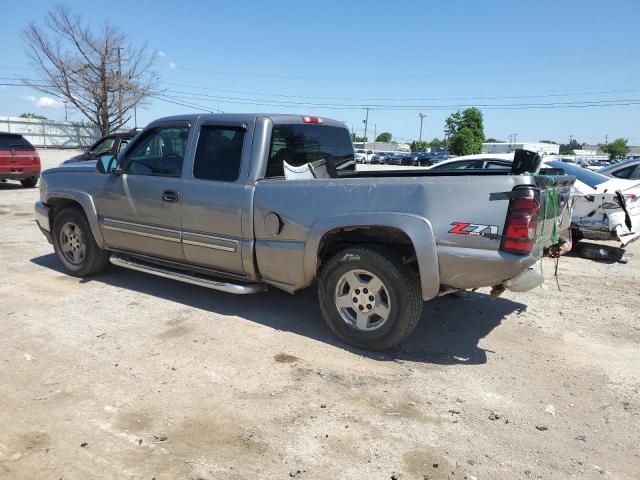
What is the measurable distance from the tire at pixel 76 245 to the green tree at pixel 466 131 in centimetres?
8447

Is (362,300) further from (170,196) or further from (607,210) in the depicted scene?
(607,210)

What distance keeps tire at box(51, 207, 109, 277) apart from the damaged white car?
20.9 feet

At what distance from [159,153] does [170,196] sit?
0.58 m

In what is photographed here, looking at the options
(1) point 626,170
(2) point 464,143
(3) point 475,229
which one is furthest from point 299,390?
(2) point 464,143

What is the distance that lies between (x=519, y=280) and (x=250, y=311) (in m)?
2.57

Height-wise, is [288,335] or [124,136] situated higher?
[124,136]

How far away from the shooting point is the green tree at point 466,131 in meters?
85.2

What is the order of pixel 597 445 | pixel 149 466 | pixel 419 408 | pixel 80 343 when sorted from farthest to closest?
pixel 80 343 → pixel 419 408 → pixel 597 445 → pixel 149 466

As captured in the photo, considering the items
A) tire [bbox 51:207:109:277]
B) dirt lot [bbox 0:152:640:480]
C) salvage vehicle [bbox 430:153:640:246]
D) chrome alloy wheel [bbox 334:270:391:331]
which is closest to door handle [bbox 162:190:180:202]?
dirt lot [bbox 0:152:640:480]

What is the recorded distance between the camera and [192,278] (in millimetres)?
4871

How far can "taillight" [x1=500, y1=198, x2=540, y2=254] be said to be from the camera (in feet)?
11.2

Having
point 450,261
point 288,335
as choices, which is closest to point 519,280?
point 450,261

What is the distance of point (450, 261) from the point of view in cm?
363

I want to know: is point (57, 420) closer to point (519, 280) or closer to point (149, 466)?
point (149, 466)
